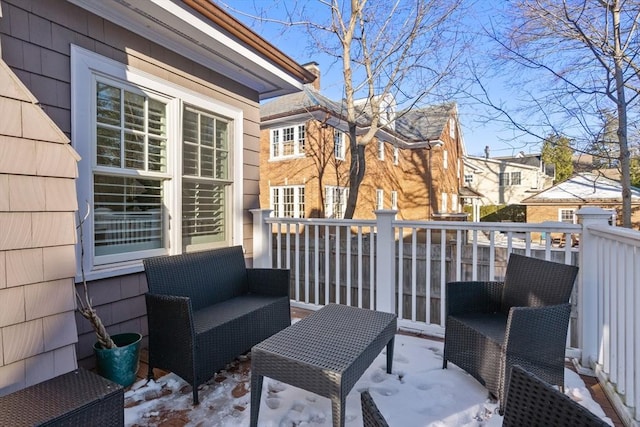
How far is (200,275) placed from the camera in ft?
9.01

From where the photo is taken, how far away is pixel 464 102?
247 inches

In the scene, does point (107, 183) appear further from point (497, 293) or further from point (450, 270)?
point (450, 270)

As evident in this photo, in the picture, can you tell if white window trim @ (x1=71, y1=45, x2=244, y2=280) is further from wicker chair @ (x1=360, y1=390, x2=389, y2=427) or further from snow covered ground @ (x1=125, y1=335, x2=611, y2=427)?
wicker chair @ (x1=360, y1=390, x2=389, y2=427)

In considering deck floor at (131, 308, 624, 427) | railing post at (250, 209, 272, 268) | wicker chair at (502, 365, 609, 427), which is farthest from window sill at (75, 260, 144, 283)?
wicker chair at (502, 365, 609, 427)

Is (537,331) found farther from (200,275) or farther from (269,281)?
(200,275)

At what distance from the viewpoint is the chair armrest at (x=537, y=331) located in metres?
1.92

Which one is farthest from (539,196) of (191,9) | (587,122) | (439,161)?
(191,9)

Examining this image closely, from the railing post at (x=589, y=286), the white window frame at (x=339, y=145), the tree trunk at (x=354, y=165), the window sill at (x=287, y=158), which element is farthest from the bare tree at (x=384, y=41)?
the railing post at (x=589, y=286)

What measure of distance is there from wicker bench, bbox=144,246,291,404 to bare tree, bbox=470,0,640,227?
17.7 feet

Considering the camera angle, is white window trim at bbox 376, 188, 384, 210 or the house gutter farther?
white window trim at bbox 376, 188, 384, 210

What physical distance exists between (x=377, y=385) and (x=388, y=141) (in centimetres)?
1264

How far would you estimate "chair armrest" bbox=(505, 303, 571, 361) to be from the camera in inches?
75.6

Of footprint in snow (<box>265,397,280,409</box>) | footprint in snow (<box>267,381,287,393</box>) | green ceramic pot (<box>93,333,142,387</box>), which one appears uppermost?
green ceramic pot (<box>93,333,142,387</box>)

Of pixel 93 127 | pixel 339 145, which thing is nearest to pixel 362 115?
pixel 339 145
